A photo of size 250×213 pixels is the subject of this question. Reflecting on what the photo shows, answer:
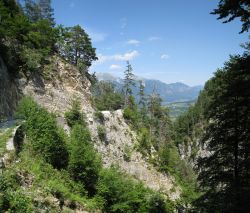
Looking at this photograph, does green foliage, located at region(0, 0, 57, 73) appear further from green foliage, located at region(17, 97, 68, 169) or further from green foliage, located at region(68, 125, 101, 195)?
green foliage, located at region(68, 125, 101, 195)

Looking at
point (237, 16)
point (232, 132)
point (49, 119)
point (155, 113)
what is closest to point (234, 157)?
point (232, 132)

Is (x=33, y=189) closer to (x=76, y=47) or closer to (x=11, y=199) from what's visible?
(x=11, y=199)

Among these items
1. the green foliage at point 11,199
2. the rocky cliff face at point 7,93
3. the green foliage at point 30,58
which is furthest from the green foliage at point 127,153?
the green foliage at point 11,199

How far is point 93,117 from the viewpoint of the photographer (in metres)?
36.9

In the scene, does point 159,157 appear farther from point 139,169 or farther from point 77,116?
point 77,116

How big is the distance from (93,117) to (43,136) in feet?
46.7

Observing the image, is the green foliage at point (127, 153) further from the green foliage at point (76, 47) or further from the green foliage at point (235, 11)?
the green foliage at point (235, 11)

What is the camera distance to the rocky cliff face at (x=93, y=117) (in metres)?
34.9

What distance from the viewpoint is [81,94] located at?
4431cm

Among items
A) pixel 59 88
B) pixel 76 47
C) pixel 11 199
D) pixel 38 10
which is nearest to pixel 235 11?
pixel 11 199

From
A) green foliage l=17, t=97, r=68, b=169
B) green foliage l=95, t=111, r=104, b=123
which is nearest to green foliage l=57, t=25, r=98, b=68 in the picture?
green foliage l=95, t=111, r=104, b=123

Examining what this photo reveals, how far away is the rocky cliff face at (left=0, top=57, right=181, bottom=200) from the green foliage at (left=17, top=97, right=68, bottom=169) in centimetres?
594

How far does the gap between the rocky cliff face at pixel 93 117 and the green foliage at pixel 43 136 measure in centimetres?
594

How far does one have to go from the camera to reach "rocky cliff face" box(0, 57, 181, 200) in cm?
3488
